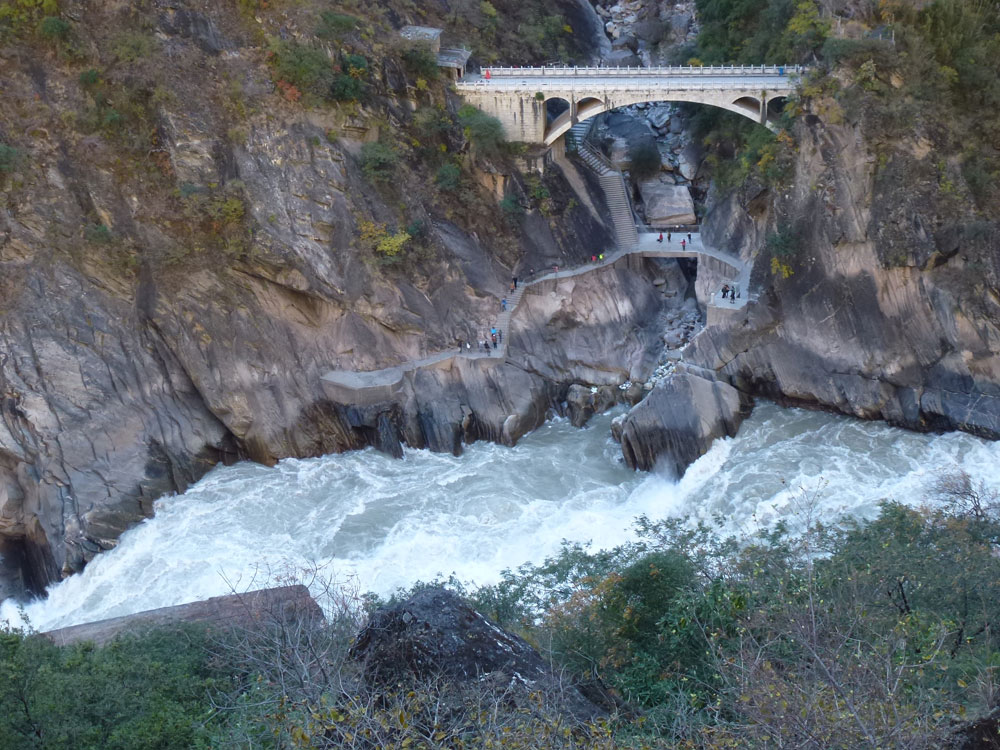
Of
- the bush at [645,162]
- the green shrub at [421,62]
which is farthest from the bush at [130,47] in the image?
the bush at [645,162]

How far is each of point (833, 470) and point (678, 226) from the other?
15.0 m

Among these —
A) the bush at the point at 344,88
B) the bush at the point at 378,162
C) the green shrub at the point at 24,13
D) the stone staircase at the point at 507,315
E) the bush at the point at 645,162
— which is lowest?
the stone staircase at the point at 507,315

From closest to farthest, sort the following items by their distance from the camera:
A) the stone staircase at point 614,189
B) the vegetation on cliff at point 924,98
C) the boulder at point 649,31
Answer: the vegetation on cliff at point 924,98, the stone staircase at point 614,189, the boulder at point 649,31

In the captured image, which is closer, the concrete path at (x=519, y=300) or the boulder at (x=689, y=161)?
the concrete path at (x=519, y=300)

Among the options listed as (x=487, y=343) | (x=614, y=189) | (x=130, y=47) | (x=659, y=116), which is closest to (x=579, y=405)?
(x=487, y=343)

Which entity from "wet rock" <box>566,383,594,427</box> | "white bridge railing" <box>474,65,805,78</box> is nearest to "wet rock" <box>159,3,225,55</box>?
"white bridge railing" <box>474,65,805,78</box>

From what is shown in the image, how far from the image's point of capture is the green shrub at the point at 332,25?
35719 millimetres

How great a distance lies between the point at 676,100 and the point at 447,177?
360 inches

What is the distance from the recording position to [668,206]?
138ft

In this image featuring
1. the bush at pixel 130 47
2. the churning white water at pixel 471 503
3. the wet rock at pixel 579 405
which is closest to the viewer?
the churning white water at pixel 471 503

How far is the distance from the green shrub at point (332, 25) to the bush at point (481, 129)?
5.29 m

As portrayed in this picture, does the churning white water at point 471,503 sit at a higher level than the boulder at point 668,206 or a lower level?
lower

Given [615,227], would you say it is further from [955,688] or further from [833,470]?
[955,688]

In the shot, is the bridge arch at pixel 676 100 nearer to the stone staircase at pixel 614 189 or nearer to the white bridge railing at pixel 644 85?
the white bridge railing at pixel 644 85
